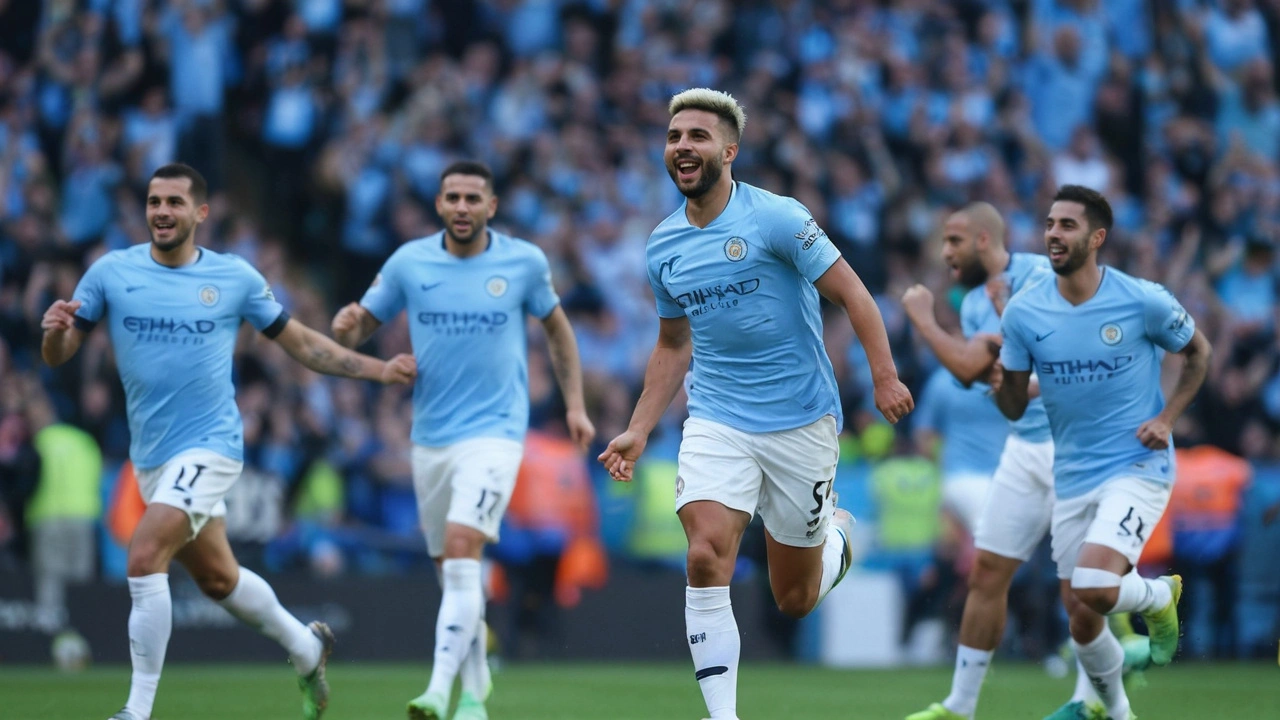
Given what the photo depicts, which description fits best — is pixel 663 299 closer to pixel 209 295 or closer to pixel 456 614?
pixel 456 614

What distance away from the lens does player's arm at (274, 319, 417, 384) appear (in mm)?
10570

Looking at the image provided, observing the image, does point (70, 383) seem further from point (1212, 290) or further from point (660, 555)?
point (1212, 290)

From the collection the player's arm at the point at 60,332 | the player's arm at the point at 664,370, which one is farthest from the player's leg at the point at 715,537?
the player's arm at the point at 60,332

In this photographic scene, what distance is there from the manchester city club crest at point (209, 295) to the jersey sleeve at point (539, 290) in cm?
195

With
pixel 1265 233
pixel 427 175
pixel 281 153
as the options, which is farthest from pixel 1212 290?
pixel 281 153

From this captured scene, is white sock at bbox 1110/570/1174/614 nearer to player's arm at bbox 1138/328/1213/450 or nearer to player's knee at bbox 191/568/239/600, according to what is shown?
player's arm at bbox 1138/328/1213/450

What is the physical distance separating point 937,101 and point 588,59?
4305 mm

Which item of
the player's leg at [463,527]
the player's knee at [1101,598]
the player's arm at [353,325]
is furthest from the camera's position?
the player's arm at [353,325]

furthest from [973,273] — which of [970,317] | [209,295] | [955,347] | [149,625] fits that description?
[149,625]

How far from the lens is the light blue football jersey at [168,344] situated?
33.1 feet

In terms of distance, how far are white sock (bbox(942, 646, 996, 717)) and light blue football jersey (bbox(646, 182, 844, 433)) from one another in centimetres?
206

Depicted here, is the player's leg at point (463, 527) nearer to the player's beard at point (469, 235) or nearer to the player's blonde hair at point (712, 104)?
the player's beard at point (469, 235)

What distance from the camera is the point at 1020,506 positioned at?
1039cm

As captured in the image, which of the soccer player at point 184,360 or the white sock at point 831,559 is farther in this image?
the soccer player at point 184,360
